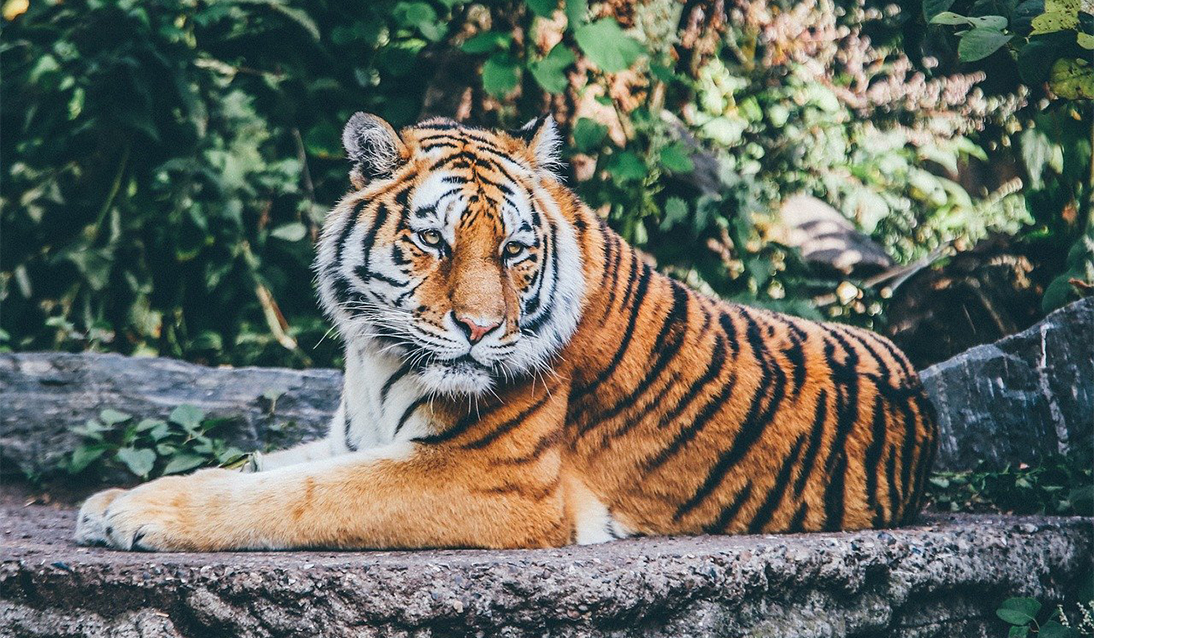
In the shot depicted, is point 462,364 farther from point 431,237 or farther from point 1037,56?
point 1037,56

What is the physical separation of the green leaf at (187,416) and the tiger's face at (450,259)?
3.17 ft

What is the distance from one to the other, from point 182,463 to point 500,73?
1475 mm

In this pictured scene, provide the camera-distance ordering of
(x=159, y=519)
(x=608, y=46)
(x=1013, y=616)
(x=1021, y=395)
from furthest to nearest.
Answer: (x=608, y=46)
(x=1021, y=395)
(x=1013, y=616)
(x=159, y=519)

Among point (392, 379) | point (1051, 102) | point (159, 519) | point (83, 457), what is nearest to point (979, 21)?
point (1051, 102)

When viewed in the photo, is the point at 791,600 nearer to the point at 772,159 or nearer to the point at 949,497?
the point at 949,497

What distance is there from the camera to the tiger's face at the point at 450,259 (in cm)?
220

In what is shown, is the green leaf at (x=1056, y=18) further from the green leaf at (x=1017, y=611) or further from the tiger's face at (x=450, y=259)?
the green leaf at (x=1017, y=611)

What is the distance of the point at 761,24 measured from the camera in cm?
337

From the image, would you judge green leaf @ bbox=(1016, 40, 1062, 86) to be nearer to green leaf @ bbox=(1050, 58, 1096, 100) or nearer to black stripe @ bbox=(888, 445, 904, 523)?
green leaf @ bbox=(1050, 58, 1096, 100)

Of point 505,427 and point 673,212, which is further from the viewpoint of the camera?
point 673,212

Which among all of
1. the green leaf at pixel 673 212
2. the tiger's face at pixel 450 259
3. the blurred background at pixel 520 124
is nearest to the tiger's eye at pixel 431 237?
the tiger's face at pixel 450 259

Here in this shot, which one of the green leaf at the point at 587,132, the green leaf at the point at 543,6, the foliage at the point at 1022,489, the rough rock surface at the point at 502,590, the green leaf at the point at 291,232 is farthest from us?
the green leaf at the point at 291,232

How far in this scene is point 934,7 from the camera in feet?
8.50

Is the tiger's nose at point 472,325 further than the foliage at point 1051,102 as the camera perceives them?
No
